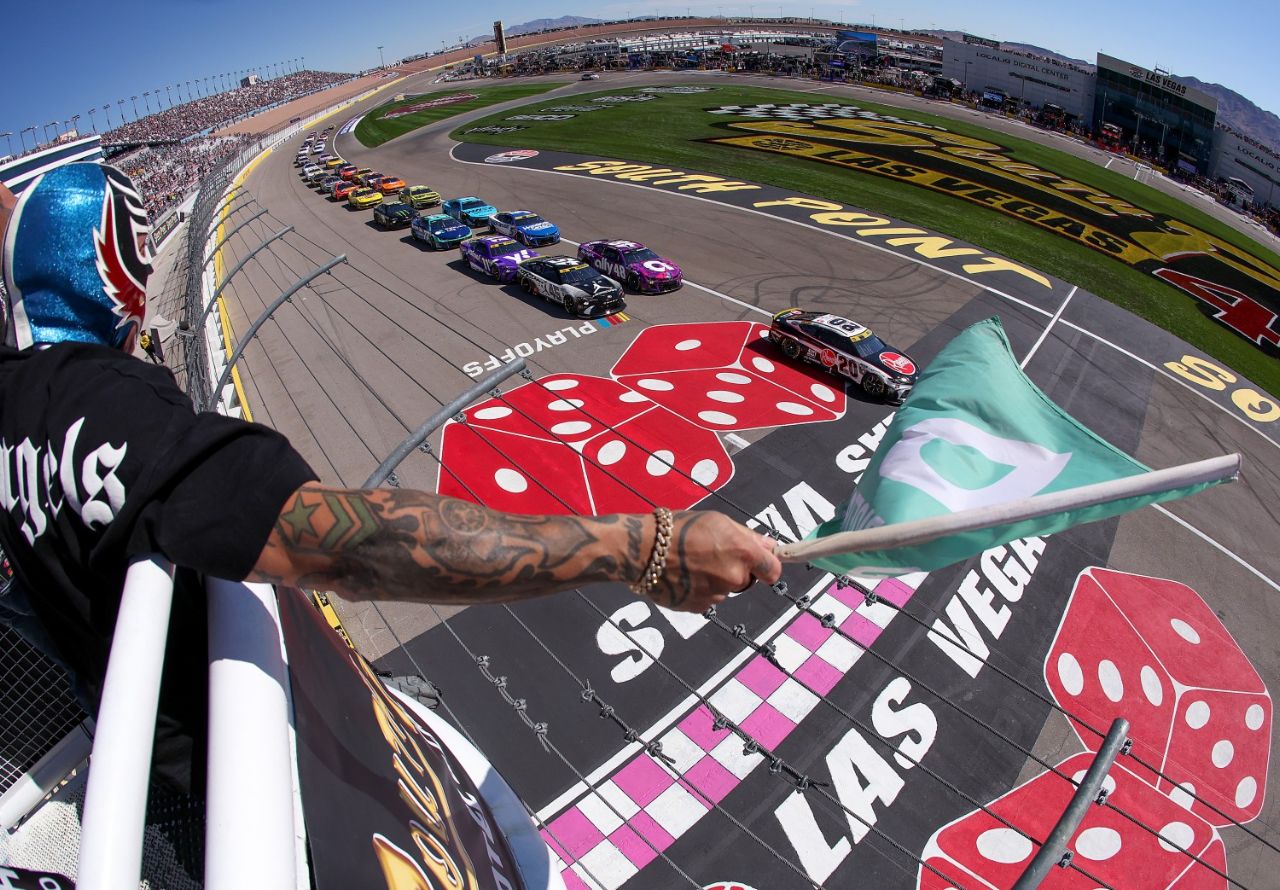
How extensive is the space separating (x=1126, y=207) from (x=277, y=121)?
9516cm

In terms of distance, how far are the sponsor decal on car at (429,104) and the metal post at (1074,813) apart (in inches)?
3133

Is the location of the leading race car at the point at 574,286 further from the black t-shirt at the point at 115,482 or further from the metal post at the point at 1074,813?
the black t-shirt at the point at 115,482

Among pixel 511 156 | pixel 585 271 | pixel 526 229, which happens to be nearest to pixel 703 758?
pixel 585 271

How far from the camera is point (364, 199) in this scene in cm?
3747

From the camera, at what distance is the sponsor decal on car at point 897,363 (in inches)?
722

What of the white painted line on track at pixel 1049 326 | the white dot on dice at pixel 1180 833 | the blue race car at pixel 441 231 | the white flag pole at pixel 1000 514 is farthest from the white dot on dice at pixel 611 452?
the blue race car at pixel 441 231

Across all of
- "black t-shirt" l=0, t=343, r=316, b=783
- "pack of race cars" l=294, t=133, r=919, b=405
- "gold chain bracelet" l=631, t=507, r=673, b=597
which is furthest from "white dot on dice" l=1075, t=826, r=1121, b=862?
"black t-shirt" l=0, t=343, r=316, b=783

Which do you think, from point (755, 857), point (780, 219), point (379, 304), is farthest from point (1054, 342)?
point (379, 304)

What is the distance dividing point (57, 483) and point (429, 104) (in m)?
85.2

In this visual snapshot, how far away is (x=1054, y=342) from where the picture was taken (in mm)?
22453

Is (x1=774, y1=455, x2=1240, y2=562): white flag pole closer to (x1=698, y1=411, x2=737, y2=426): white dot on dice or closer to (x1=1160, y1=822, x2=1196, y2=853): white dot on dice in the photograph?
(x1=1160, y1=822, x2=1196, y2=853): white dot on dice

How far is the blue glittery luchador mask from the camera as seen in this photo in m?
1.97

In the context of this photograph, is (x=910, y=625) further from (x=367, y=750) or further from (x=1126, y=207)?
(x=1126, y=207)

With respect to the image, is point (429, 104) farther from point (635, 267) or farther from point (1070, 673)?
point (1070, 673)
